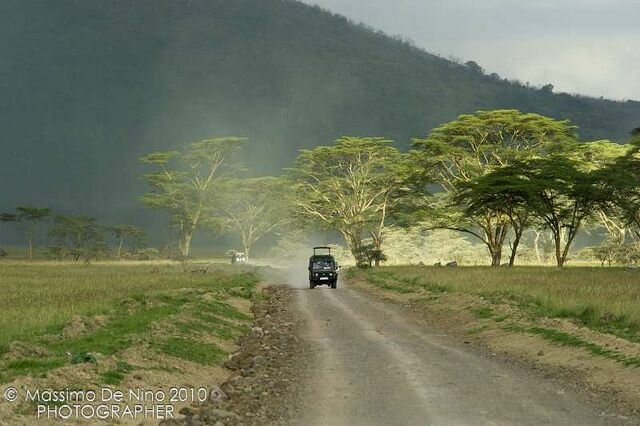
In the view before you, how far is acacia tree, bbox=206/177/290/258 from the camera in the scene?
90875 millimetres

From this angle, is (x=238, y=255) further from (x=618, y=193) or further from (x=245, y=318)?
(x=245, y=318)

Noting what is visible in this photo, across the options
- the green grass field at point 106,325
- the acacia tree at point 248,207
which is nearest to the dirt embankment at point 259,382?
the green grass field at point 106,325

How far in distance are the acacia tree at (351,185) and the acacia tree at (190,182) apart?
659 inches

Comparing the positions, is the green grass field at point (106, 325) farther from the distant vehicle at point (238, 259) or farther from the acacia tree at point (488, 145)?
the distant vehicle at point (238, 259)

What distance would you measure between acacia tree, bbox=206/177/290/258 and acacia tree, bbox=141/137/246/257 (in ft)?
6.29

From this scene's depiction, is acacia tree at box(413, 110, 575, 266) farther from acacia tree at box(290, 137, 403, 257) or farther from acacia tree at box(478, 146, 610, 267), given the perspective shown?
acacia tree at box(290, 137, 403, 257)

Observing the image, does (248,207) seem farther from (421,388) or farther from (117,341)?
(421,388)

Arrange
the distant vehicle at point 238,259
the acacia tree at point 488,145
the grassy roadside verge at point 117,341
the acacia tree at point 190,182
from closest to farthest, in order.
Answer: the grassy roadside verge at point 117,341 → the acacia tree at point 488,145 → the distant vehicle at point 238,259 → the acacia tree at point 190,182

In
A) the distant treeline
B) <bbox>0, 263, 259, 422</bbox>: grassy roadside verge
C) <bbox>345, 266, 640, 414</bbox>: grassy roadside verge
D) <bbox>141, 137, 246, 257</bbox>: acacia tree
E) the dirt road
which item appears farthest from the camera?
<bbox>141, 137, 246, 257</bbox>: acacia tree

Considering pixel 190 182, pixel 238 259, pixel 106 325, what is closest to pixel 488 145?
pixel 238 259

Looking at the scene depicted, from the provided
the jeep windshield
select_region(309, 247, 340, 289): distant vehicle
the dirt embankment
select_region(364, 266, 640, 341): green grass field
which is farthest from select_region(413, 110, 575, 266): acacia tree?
the dirt embankment

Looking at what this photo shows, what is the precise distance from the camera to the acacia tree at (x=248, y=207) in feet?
298

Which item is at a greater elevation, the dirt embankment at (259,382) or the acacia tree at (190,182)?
the acacia tree at (190,182)

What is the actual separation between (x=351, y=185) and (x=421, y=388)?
6127 centimetres
